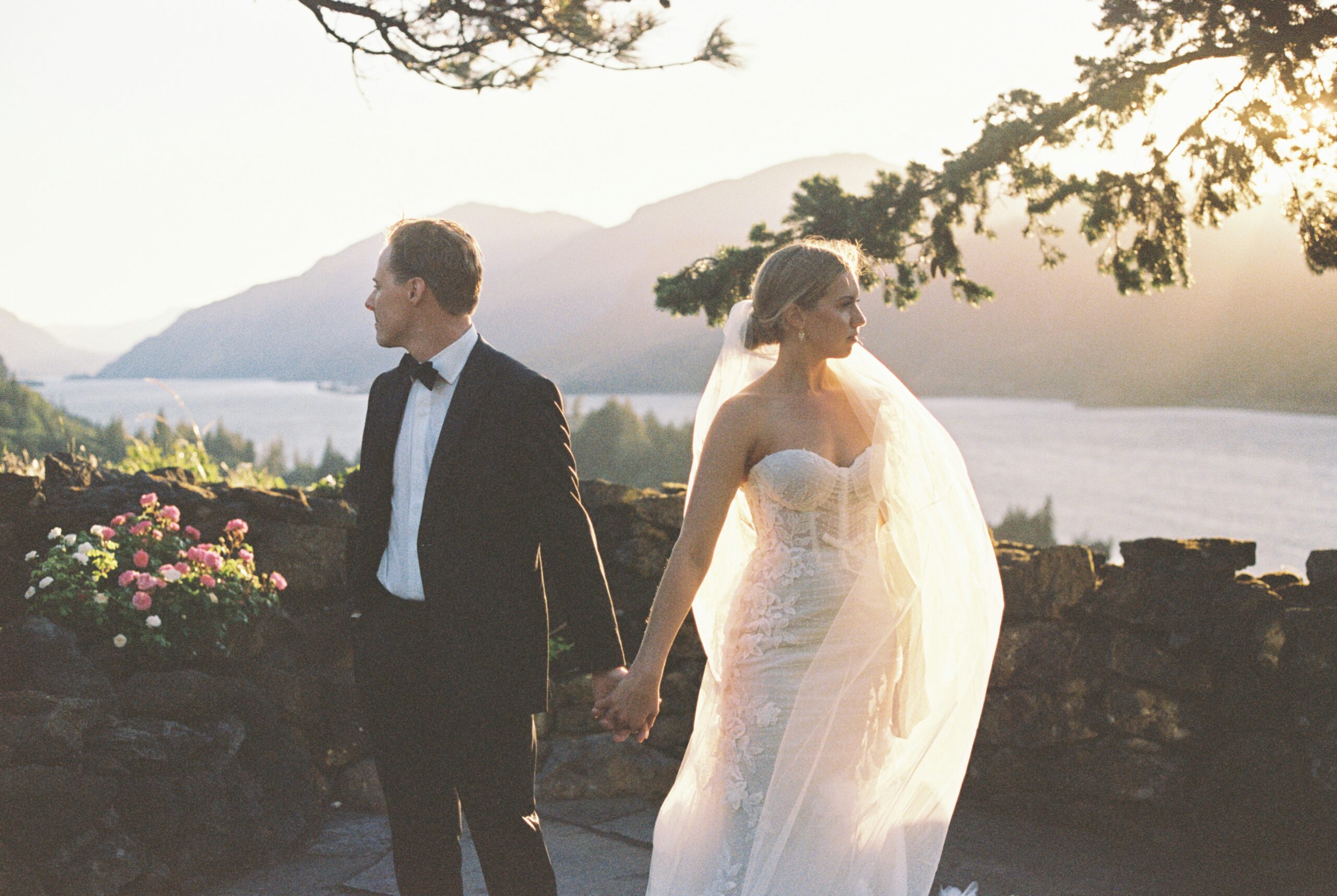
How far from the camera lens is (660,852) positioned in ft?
8.93

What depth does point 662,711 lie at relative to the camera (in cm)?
527

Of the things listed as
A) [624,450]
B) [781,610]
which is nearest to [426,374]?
→ [781,610]

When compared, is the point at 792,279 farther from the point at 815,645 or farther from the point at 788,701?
the point at 788,701

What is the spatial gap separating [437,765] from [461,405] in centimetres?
91

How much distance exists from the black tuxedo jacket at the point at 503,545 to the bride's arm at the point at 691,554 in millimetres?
104

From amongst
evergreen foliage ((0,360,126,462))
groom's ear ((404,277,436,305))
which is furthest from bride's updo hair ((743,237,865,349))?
evergreen foliage ((0,360,126,462))

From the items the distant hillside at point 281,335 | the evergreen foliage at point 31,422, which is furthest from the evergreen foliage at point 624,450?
the evergreen foliage at point 31,422

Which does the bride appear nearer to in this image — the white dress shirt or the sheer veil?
the sheer veil

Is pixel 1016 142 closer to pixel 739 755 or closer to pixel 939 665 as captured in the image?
pixel 939 665

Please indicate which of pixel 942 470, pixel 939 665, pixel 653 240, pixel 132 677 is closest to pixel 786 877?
pixel 939 665

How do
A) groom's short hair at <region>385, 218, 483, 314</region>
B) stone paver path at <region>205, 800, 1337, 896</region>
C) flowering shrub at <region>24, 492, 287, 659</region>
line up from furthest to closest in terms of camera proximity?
flowering shrub at <region>24, 492, 287, 659</region>
stone paver path at <region>205, 800, 1337, 896</region>
groom's short hair at <region>385, 218, 483, 314</region>

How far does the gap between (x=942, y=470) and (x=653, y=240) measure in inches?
5103

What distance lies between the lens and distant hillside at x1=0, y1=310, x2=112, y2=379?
12862 cm

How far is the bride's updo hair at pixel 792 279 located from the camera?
2586 millimetres
